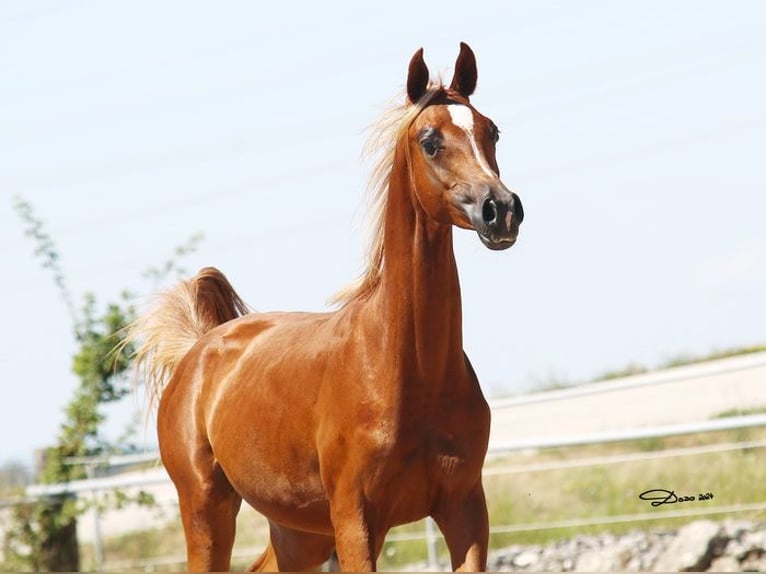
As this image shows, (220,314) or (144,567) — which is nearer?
(220,314)

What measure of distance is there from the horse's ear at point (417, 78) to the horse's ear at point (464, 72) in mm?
143

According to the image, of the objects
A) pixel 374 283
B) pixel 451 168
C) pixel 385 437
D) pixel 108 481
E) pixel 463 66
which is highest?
pixel 463 66

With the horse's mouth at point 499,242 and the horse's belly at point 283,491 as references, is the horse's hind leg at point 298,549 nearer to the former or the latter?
the horse's belly at point 283,491

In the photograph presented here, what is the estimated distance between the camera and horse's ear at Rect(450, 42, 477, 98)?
193 inches

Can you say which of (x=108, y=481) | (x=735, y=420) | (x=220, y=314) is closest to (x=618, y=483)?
(x=735, y=420)

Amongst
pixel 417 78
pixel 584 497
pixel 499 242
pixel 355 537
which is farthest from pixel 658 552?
pixel 499 242

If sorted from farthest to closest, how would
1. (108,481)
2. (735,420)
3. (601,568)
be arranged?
1. (108,481)
2. (601,568)
3. (735,420)

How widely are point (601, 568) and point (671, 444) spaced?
5038 millimetres

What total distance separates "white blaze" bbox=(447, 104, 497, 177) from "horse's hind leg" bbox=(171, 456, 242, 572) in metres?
A: 2.33

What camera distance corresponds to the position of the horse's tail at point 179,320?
7.24m

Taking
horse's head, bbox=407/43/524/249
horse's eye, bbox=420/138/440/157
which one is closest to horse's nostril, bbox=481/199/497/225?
horse's head, bbox=407/43/524/249

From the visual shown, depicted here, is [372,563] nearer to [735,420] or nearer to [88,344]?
[735,420]

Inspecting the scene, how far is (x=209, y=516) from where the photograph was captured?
6215 millimetres

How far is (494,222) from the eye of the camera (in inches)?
166
